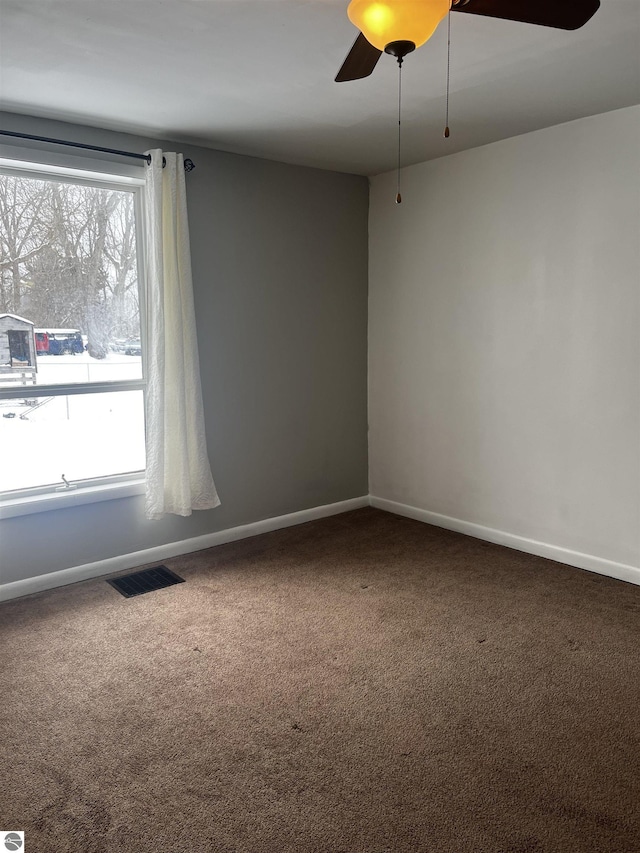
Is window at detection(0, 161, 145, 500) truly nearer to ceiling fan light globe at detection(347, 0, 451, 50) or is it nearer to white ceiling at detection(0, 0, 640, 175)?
white ceiling at detection(0, 0, 640, 175)

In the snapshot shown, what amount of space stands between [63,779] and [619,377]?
3084mm

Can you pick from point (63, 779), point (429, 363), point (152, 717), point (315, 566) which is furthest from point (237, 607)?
point (429, 363)

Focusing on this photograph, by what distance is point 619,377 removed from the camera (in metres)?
3.40

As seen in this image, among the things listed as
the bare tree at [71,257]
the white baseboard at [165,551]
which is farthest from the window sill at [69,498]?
the bare tree at [71,257]

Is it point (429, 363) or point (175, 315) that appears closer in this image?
point (175, 315)

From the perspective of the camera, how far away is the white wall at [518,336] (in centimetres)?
339

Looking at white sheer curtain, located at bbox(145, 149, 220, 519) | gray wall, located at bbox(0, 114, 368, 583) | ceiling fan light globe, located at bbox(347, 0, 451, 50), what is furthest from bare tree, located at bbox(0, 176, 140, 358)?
ceiling fan light globe, located at bbox(347, 0, 451, 50)

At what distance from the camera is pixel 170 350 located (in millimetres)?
3582

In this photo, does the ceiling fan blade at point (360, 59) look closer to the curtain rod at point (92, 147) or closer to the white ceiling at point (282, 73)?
the white ceiling at point (282, 73)

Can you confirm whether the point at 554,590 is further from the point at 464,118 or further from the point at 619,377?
A: the point at 464,118

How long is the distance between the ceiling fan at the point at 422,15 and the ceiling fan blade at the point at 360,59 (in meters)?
0.01

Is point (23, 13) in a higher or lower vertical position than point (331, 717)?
higher

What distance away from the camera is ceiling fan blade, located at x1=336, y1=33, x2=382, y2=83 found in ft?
6.32

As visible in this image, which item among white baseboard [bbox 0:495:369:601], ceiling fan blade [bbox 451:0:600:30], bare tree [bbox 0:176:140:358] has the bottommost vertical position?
white baseboard [bbox 0:495:369:601]
